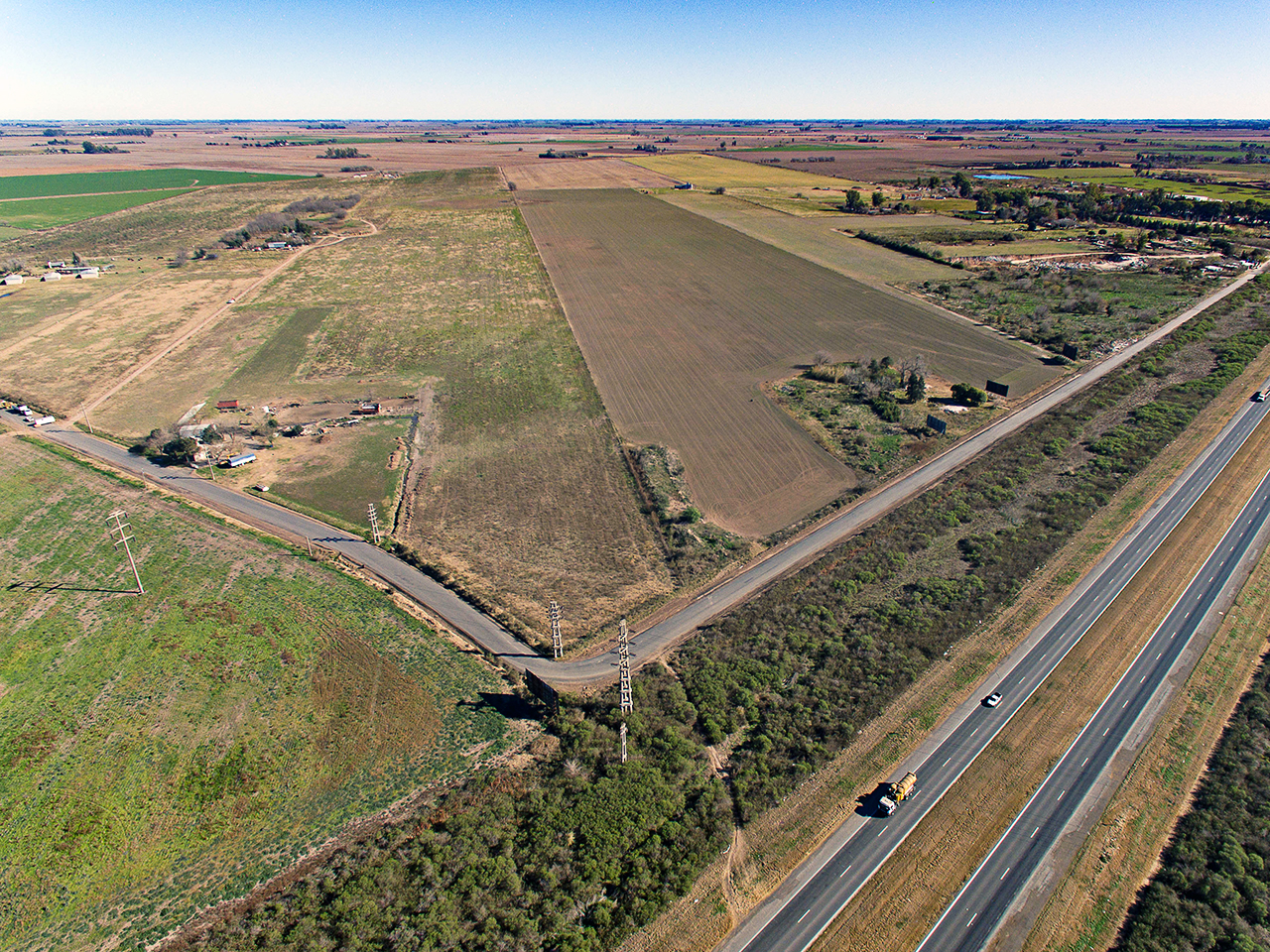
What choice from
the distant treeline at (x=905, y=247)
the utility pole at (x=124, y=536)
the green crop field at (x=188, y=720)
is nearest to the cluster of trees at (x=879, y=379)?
the green crop field at (x=188, y=720)

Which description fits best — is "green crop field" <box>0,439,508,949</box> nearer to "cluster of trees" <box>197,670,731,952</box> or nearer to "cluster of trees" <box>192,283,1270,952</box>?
Answer: "cluster of trees" <box>197,670,731,952</box>

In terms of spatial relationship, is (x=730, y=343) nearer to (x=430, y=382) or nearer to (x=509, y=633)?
(x=430, y=382)

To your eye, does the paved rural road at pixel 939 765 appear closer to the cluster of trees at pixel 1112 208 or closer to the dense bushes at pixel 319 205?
the cluster of trees at pixel 1112 208

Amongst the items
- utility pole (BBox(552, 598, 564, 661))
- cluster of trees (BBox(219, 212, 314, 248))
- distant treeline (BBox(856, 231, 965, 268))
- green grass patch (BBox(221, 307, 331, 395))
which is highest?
cluster of trees (BBox(219, 212, 314, 248))

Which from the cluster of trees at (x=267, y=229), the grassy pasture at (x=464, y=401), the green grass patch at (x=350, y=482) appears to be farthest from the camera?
the cluster of trees at (x=267, y=229)

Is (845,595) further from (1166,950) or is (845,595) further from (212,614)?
(212,614)

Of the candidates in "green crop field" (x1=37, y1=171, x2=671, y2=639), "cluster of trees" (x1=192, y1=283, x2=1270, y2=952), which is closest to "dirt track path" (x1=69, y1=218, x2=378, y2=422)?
"green crop field" (x1=37, y1=171, x2=671, y2=639)
